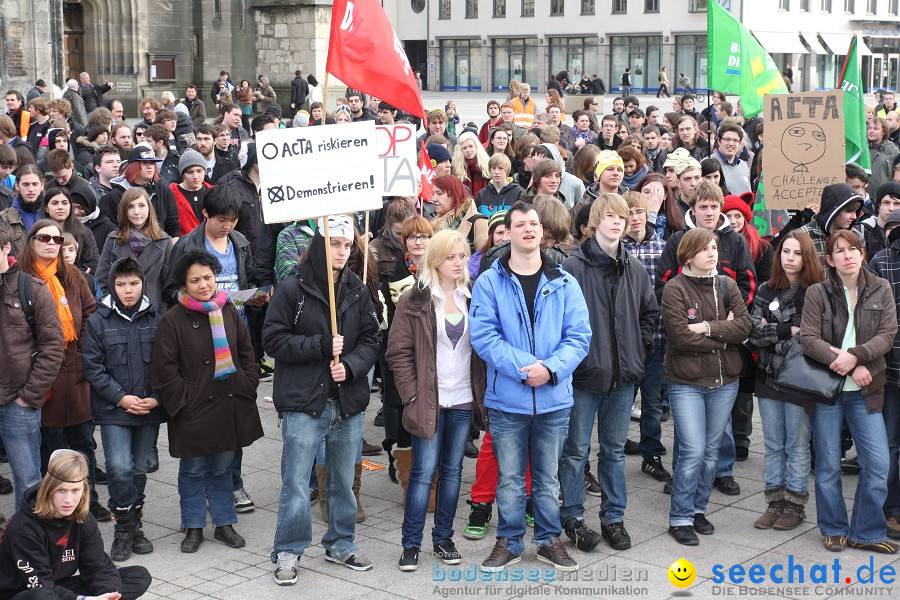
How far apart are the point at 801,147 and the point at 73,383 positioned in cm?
578

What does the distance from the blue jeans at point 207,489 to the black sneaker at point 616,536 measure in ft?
7.14

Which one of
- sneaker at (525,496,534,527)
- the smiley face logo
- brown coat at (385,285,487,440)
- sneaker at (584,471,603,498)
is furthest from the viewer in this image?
sneaker at (584,471,603,498)

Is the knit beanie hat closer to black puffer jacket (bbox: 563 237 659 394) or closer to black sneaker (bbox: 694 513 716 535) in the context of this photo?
black puffer jacket (bbox: 563 237 659 394)

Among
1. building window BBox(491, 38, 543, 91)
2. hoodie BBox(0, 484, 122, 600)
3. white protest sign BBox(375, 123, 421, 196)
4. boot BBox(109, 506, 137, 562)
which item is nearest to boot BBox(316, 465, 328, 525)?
boot BBox(109, 506, 137, 562)

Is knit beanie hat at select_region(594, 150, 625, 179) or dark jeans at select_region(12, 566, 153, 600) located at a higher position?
knit beanie hat at select_region(594, 150, 625, 179)

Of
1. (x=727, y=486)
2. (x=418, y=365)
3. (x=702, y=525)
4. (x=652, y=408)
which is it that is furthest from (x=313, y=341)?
(x=727, y=486)

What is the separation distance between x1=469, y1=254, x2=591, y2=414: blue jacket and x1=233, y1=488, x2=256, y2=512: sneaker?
195 centimetres

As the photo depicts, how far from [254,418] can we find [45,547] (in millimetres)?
1780

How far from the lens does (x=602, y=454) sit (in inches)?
280

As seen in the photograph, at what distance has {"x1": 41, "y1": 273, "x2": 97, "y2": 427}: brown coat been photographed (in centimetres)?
750

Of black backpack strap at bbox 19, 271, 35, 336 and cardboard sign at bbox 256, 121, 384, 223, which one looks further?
black backpack strap at bbox 19, 271, 35, 336

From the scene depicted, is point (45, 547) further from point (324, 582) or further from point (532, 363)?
point (532, 363)

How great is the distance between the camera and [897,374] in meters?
6.98

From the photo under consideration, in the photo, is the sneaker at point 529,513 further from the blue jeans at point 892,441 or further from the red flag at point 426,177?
the red flag at point 426,177
